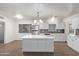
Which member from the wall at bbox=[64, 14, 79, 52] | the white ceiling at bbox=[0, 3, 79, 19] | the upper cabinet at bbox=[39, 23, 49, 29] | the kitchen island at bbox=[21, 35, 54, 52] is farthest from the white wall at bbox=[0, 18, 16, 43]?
the wall at bbox=[64, 14, 79, 52]

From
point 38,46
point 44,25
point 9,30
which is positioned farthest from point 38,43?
point 9,30

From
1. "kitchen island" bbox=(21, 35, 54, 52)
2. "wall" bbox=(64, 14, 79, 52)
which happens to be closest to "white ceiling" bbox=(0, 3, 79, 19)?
"wall" bbox=(64, 14, 79, 52)

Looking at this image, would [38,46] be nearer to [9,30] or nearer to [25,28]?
[25,28]

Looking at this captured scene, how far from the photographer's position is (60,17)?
1643 millimetres

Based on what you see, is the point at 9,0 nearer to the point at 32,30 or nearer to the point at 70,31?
the point at 32,30

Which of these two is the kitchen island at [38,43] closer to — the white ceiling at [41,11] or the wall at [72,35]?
the wall at [72,35]

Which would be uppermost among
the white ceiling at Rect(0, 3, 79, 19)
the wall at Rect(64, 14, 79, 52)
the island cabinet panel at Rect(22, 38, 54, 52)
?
the white ceiling at Rect(0, 3, 79, 19)

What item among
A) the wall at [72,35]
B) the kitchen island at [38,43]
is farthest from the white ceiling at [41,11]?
the kitchen island at [38,43]

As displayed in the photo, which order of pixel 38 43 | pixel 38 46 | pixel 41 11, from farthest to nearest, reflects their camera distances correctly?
pixel 38 43 < pixel 38 46 < pixel 41 11

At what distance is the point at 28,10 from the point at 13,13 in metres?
0.27

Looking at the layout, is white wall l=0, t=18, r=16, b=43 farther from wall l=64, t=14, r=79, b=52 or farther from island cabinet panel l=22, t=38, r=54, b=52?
wall l=64, t=14, r=79, b=52

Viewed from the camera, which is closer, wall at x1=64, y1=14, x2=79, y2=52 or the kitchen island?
wall at x1=64, y1=14, x2=79, y2=52

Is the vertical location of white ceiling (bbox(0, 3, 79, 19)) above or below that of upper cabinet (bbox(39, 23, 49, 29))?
above

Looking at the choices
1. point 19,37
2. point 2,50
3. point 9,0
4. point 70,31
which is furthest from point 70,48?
point 9,0
